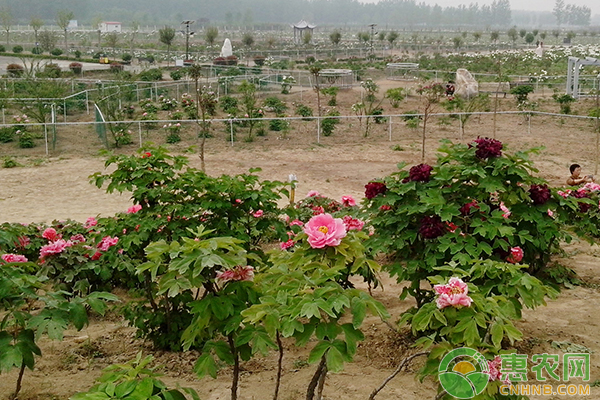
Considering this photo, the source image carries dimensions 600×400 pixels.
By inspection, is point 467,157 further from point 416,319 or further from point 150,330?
point 150,330

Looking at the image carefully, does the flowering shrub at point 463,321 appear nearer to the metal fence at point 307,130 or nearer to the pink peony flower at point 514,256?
the pink peony flower at point 514,256

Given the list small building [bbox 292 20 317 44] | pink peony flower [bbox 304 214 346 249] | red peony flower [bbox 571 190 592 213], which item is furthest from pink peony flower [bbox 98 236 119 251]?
small building [bbox 292 20 317 44]

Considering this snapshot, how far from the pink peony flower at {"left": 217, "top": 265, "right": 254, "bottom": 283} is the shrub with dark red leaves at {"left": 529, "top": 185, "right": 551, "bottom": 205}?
2.71 metres

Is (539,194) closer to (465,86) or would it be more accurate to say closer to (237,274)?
(237,274)

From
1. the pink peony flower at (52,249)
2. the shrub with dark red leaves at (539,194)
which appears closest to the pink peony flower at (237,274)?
the pink peony flower at (52,249)

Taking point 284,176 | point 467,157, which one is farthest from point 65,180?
point 467,157

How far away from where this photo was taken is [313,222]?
3.38 meters

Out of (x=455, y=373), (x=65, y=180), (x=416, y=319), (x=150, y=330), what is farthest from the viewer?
(x=65, y=180)

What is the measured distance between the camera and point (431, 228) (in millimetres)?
4594

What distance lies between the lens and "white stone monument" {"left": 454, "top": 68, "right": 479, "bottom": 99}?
84.3 feet

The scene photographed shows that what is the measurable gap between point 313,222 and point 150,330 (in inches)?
97.3

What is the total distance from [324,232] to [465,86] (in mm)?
23772

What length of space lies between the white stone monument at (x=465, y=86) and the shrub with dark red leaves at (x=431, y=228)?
21.8 meters

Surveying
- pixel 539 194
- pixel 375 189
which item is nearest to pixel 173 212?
pixel 375 189
